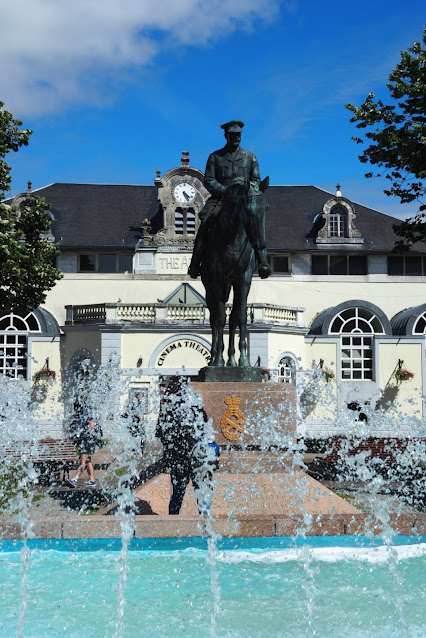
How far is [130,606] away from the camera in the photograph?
20.5ft

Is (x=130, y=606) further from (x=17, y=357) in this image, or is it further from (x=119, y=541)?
(x=17, y=357)

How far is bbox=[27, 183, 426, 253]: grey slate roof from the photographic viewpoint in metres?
36.2

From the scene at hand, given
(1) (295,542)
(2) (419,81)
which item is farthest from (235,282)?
(2) (419,81)

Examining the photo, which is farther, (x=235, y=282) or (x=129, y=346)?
(x=129, y=346)

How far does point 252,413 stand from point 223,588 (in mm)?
4222

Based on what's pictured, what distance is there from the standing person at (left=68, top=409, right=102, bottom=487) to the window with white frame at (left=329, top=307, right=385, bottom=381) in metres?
21.0

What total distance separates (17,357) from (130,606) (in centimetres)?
2851

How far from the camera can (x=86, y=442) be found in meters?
15.1

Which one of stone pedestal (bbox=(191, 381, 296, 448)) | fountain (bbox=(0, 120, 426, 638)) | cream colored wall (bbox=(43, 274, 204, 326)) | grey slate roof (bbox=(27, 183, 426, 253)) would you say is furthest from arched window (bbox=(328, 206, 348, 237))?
stone pedestal (bbox=(191, 381, 296, 448))

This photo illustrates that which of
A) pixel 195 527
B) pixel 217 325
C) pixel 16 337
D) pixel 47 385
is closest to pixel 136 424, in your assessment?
pixel 47 385

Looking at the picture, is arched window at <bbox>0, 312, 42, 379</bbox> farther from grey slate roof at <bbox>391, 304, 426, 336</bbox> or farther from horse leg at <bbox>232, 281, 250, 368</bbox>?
horse leg at <bbox>232, 281, 250, 368</bbox>

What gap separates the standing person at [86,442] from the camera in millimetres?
14686

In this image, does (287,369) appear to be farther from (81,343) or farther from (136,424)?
(136,424)

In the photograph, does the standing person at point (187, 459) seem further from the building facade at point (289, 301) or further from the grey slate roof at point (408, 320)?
the grey slate roof at point (408, 320)
